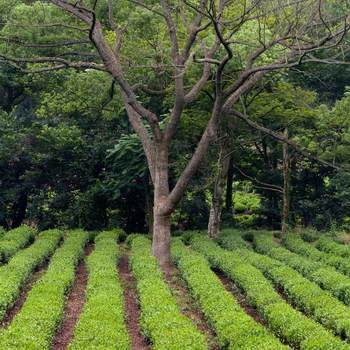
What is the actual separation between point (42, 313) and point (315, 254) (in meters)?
9.79

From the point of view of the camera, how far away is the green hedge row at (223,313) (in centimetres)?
911

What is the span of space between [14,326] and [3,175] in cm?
1763


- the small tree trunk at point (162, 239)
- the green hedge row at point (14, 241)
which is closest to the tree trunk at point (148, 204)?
the green hedge row at point (14, 241)

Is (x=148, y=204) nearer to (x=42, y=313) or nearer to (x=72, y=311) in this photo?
(x=72, y=311)

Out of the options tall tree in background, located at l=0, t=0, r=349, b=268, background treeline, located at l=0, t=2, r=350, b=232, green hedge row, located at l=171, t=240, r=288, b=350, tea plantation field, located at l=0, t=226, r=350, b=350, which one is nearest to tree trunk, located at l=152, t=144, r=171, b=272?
tall tree in background, located at l=0, t=0, r=349, b=268

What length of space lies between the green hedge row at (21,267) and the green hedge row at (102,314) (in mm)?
1570

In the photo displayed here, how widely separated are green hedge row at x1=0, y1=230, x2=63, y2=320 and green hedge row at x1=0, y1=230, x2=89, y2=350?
0.43m

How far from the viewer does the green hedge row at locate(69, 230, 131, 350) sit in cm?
901

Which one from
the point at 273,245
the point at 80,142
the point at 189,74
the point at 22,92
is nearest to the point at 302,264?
the point at 273,245

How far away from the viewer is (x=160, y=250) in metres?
16.9

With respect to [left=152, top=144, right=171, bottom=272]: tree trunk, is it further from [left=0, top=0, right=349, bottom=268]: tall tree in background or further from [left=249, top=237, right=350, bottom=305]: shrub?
[left=249, top=237, right=350, bottom=305]: shrub

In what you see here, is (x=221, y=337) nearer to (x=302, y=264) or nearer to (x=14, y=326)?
(x=14, y=326)

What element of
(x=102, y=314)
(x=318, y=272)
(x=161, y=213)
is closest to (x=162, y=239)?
(x=161, y=213)

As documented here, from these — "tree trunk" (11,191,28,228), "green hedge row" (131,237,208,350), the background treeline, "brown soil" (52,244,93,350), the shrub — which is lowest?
"brown soil" (52,244,93,350)
